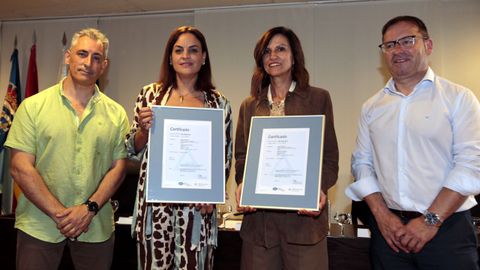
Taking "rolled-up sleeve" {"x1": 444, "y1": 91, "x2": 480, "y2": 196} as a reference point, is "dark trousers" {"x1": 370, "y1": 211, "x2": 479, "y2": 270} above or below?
below

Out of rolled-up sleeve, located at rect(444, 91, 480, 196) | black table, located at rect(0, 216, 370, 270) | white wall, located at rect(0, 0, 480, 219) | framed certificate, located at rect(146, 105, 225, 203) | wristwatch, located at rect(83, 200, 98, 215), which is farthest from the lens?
white wall, located at rect(0, 0, 480, 219)

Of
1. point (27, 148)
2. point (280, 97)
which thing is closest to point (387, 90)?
point (280, 97)

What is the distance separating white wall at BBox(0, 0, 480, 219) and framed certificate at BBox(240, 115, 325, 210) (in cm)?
270

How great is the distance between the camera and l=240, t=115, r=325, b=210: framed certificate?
5.82ft

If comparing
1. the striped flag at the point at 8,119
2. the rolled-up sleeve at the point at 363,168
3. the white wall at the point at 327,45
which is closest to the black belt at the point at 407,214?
the rolled-up sleeve at the point at 363,168

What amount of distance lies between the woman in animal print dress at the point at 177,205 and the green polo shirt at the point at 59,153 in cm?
26

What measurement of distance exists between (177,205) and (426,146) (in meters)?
1.18

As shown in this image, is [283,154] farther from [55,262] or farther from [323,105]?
[55,262]

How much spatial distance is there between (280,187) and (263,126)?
30cm

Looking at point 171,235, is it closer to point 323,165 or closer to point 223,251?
point 323,165

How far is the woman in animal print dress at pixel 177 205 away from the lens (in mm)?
1881

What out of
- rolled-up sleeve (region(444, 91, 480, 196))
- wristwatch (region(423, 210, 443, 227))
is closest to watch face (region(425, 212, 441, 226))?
wristwatch (region(423, 210, 443, 227))

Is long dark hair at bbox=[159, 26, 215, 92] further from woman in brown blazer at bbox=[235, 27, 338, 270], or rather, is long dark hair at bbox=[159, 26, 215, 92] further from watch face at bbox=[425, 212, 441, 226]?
watch face at bbox=[425, 212, 441, 226]

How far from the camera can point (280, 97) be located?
2035mm
